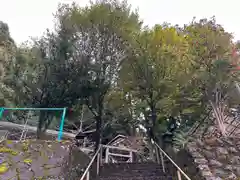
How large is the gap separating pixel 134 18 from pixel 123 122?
6.44 metres

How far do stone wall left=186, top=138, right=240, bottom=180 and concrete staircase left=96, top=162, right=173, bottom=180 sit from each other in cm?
97

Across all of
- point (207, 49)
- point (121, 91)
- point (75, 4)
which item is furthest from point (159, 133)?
point (75, 4)

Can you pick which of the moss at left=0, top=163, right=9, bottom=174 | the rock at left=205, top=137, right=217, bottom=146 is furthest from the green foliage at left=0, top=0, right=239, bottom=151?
the moss at left=0, top=163, right=9, bottom=174

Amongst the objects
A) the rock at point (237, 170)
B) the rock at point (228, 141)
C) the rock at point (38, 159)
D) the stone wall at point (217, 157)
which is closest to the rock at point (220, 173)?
the stone wall at point (217, 157)

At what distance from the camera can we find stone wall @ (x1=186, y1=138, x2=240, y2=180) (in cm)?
506

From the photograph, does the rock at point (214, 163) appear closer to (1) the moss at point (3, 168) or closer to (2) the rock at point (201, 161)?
(2) the rock at point (201, 161)

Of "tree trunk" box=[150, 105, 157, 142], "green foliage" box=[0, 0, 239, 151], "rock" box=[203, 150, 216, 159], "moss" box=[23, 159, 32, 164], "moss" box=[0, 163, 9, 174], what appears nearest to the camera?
"moss" box=[0, 163, 9, 174]

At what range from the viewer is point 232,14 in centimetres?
1052

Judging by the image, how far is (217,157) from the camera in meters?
5.62

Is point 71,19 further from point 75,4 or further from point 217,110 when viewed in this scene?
point 217,110

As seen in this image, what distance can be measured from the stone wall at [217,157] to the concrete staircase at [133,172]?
970 millimetres

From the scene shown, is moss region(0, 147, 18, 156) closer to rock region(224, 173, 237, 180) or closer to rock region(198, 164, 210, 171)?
rock region(198, 164, 210, 171)

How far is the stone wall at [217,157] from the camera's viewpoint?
5.06 m

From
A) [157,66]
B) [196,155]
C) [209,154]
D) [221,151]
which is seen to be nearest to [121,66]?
[157,66]
